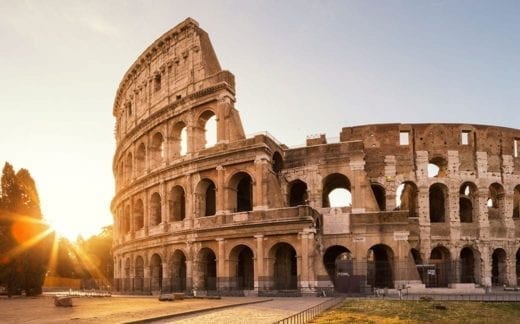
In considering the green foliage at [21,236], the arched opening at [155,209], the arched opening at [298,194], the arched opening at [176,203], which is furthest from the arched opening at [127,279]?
the arched opening at [298,194]

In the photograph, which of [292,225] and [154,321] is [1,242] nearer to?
[292,225]

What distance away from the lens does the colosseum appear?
88.8ft

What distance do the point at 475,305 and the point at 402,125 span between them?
14417 millimetres

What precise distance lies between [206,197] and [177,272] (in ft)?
16.3

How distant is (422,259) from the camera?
29891 millimetres

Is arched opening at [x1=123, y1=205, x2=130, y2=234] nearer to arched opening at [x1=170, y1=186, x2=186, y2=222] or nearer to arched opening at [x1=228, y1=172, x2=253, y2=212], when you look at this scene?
arched opening at [x1=170, y1=186, x2=186, y2=222]

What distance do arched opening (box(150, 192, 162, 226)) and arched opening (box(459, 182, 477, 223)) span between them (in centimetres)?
2001

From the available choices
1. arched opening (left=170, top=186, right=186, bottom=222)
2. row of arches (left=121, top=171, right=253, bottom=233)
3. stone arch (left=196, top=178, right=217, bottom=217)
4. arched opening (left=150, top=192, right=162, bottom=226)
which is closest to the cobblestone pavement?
row of arches (left=121, top=171, right=253, bottom=233)

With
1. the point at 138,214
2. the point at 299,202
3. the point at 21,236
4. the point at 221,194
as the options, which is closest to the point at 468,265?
the point at 299,202

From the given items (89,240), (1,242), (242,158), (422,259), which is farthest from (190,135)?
(89,240)

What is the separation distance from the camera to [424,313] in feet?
53.8

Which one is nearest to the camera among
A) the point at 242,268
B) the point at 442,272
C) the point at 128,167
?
the point at 242,268

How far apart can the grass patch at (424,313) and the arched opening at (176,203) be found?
15.5m

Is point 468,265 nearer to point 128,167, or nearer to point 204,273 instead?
point 204,273
